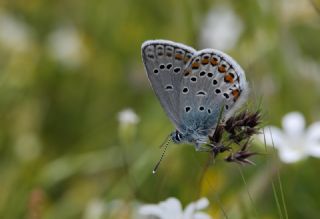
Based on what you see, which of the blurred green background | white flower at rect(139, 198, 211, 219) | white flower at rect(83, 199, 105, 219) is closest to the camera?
white flower at rect(139, 198, 211, 219)

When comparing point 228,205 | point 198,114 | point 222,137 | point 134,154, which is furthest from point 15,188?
point 222,137

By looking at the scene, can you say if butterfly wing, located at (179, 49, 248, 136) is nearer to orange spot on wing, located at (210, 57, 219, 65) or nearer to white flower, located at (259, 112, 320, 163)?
orange spot on wing, located at (210, 57, 219, 65)

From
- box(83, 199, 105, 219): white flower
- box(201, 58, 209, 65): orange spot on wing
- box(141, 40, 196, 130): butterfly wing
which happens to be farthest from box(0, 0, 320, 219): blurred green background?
box(201, 58, 209, 65): orange spot on wing

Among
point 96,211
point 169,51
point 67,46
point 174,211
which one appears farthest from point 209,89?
point 67,46

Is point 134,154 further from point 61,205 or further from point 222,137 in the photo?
point 222,137

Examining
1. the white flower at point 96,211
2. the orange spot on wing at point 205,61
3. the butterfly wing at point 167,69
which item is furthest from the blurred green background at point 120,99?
the orange spot on wing at point 205,61

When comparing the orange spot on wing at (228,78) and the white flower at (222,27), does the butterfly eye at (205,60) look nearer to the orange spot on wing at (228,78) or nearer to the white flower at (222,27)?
the orange spot on wing at (228,78)

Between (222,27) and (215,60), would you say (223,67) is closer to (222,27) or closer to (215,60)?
(215,60)
